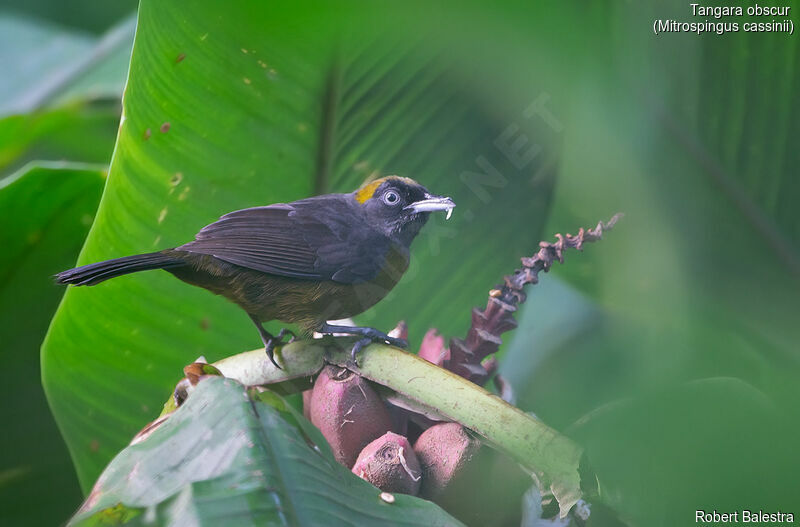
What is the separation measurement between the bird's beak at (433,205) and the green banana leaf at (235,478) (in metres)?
0.20

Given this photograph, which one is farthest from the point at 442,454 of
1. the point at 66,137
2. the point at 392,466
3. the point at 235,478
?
the point at 66,137

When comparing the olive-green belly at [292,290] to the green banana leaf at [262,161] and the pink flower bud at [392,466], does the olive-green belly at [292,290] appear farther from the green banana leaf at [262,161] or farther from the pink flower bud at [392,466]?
the pink flower bud at [392,466]

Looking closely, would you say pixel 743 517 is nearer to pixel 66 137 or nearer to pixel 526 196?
pixel 526 196

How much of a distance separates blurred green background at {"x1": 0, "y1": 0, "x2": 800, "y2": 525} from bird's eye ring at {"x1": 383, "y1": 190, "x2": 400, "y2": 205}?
0.04 m

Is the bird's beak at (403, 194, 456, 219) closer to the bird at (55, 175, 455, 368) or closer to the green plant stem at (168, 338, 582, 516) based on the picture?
the bird at (55, 175, 455, 368)

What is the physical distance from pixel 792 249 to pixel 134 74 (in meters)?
0.62

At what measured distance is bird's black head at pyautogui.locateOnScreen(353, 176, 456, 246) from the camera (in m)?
0.66

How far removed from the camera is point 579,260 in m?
0.67

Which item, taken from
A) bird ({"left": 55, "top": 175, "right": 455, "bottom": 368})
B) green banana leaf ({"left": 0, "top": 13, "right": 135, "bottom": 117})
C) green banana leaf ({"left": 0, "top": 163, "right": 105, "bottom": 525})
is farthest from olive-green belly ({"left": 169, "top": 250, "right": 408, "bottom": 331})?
green banana leaf ({"left": 0, "top": 13, "right": 135, "bottom": 117})

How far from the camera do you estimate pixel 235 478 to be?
520mm

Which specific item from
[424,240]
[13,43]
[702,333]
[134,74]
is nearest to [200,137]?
[134,74]

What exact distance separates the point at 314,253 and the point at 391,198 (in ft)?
0.28

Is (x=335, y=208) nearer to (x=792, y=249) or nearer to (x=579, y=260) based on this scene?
(x=579, y=260)

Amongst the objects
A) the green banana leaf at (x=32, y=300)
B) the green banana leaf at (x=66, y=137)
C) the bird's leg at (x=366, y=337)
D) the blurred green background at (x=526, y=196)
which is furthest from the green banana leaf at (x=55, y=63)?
the bird's leg at (x=366, y=337)
